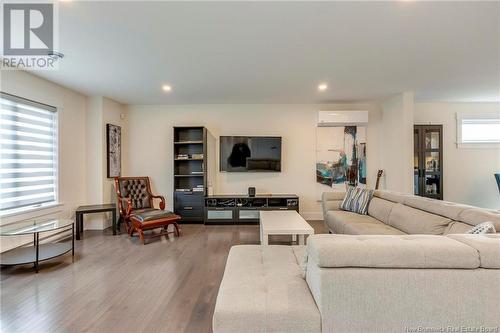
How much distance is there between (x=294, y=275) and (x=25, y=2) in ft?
9.61

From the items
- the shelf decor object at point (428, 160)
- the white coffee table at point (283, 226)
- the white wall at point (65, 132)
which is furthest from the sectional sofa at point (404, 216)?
the white wall at point (65, 132)

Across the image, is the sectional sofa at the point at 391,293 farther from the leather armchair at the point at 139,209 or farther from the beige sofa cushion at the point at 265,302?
the leather armchair at the point at 139,209

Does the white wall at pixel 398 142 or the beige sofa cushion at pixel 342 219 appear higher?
the white wall at pixel 398 142

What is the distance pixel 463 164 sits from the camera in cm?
543

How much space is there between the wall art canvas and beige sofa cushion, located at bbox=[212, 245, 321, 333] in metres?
3.95

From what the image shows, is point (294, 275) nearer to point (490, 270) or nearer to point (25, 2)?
point (490, 270)

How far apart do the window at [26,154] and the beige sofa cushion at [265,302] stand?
3388mm

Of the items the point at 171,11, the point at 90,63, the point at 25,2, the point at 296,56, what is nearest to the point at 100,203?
the point at 90,63

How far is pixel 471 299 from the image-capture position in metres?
1.21

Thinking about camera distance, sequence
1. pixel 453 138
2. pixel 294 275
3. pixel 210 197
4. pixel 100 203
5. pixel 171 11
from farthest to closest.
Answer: pixel 453 138 → pixel 210 197 → pixel 100 203 → pixel 171 11 → pixel 294 275

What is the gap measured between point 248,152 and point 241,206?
1.15 meters

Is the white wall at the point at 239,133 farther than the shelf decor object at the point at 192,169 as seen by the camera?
Yes

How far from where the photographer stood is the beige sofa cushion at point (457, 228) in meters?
2.05

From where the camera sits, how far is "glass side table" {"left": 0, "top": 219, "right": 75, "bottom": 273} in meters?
2.79
